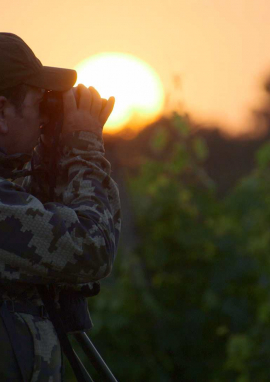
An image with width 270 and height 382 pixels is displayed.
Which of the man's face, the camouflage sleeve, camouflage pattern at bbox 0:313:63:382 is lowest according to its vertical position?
camouflage pattern at bbox 0:313:63:382

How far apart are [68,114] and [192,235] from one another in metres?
7.24

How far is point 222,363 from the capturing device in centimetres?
909

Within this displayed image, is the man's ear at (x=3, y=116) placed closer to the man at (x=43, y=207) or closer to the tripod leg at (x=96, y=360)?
the man at (x=43, y=207)

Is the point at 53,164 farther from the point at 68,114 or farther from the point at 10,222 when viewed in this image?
the point at 10,222

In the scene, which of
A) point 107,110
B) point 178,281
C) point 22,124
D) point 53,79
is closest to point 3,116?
point 22,124

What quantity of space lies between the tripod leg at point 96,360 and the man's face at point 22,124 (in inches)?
19.4

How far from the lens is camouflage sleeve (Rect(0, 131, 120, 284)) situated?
5.24 feet

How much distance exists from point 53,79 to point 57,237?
1.32 ft

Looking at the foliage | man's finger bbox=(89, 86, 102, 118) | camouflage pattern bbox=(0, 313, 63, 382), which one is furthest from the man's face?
the foliage

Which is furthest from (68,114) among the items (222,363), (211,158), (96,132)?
(211,158)

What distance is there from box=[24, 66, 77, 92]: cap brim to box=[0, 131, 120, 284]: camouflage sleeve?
0.78 feet

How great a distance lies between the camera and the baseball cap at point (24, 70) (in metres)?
1.70

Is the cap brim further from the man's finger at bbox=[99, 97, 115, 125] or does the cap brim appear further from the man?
the man's finger at bbox=[99, 97, 115, 125]

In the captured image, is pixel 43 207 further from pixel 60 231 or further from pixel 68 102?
pixel 68 102
